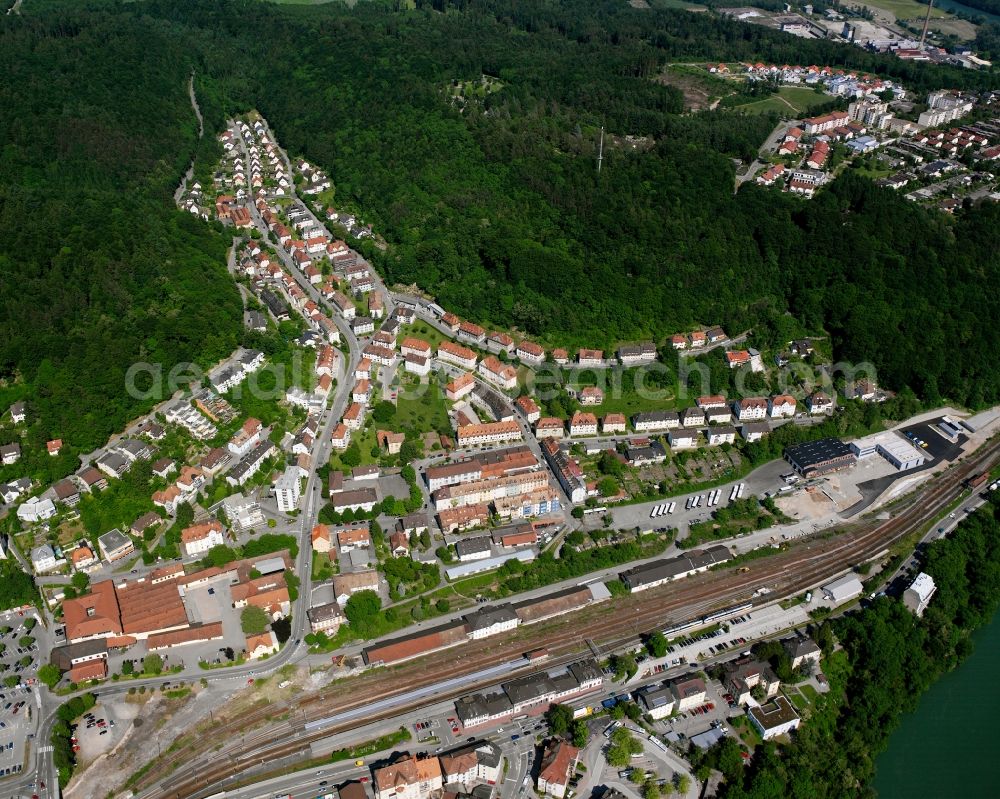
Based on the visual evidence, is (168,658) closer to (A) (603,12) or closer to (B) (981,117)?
(B) (981,117)

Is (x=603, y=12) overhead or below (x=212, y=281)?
overhead

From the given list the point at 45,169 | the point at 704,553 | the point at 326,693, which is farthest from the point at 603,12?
the point at 326,693

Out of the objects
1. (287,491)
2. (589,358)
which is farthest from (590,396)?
(287,491)

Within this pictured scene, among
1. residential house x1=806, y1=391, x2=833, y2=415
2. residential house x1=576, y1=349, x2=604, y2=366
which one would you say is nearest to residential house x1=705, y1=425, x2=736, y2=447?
residential house x1=806, y1=391, x2=833, y2=415

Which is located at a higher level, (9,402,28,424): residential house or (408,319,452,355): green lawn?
(408,319,452,355): green lawn

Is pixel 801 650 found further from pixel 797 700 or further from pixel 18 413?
pixel 18 413

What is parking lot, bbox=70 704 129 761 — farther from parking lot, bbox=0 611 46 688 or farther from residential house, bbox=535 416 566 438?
residential house, bbox=535 416 566 438
